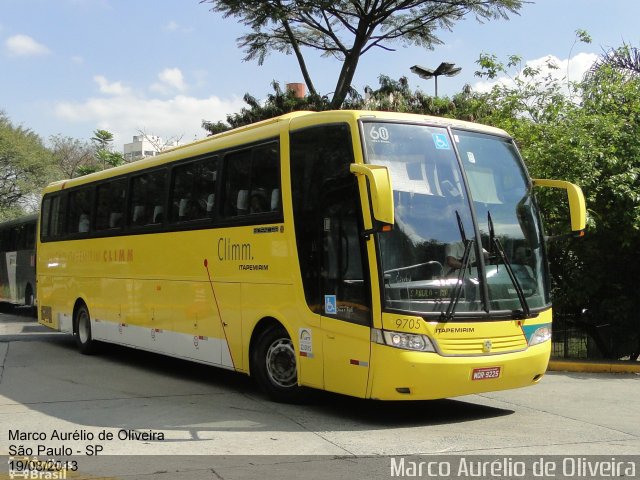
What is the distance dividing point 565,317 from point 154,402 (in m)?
9.81

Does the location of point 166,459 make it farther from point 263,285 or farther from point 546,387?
point 546,387

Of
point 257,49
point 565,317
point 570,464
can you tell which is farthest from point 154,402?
point 257,49

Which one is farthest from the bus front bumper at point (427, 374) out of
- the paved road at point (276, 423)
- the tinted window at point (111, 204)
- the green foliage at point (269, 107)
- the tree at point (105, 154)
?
the tree at point (105, 154)

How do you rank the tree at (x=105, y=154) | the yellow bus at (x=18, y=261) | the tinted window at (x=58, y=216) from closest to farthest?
1. the tinted window at (x=58, y=216)
2. the yellow bus at (x=18, y=261)
3. the tree at (x=105, y=154)

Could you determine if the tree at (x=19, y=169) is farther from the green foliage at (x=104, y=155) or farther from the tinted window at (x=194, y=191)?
the tinted window at (x=194, y=191)

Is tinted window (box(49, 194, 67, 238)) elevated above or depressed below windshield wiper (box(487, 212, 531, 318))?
above

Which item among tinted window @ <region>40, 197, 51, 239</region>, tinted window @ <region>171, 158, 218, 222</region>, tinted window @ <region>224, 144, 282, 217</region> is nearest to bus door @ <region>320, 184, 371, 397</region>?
tinted window @ <region>224, 144, 282, 217</region>

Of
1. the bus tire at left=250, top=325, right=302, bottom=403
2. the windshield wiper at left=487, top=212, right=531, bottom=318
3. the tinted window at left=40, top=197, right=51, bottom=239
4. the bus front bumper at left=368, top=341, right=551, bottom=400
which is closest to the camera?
the bus front bumper at left=368, top=341, right=551, bottom=400

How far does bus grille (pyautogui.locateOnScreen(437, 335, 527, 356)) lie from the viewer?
7.62 meters

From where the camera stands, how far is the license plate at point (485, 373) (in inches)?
305

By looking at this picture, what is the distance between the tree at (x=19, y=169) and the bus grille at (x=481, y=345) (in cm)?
4714

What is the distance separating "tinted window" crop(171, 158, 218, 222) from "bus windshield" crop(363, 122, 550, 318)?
3.20m

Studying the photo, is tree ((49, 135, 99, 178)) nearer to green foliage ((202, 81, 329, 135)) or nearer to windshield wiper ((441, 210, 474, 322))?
green foliage ((202, 81, 329, 135))

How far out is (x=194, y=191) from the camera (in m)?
10.9
